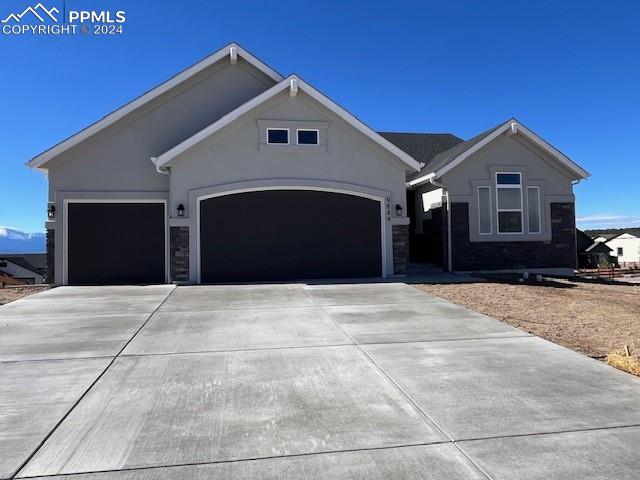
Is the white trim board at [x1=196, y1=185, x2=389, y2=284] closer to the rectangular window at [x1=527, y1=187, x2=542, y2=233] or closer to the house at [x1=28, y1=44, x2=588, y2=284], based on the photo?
the house at [x1=28, y1=44, x2=588, y2=284]

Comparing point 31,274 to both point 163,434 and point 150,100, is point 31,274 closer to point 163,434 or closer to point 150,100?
point 150,100

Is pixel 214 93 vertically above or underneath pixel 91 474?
above

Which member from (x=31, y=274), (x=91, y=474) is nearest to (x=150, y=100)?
(x=91, y=474)

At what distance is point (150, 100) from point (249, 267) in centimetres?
626

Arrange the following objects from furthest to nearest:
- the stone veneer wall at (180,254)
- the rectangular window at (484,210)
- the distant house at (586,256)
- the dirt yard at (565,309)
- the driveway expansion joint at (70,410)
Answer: the distant house at (586,256) < the rectangular window at (484,210) < the stone veneer wall at (180,254) < the dirt yard at (565,309) < the driveway expansion joint at (70,410)

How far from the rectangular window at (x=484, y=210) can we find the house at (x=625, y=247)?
3556cm

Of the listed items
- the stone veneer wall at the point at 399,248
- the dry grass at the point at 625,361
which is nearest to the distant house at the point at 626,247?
the stone veneer wall at the point at 399,248

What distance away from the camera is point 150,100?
15.0m

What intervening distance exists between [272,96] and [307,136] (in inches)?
61.9

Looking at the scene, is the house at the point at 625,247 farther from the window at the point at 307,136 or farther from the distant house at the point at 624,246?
the window at the point at 307,136

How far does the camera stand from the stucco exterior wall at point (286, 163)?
13852mm

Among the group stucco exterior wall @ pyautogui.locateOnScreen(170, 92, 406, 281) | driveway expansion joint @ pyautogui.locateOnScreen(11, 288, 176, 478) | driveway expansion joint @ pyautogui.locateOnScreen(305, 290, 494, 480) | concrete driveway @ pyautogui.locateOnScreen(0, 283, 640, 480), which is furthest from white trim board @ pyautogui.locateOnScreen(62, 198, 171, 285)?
driveway expansion joint @ pyautogui.locateOnScreen(305, 290, 494, 480)

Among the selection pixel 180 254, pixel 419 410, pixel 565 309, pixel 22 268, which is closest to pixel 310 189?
pixel 180 254

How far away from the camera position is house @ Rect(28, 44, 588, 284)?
1392cm
